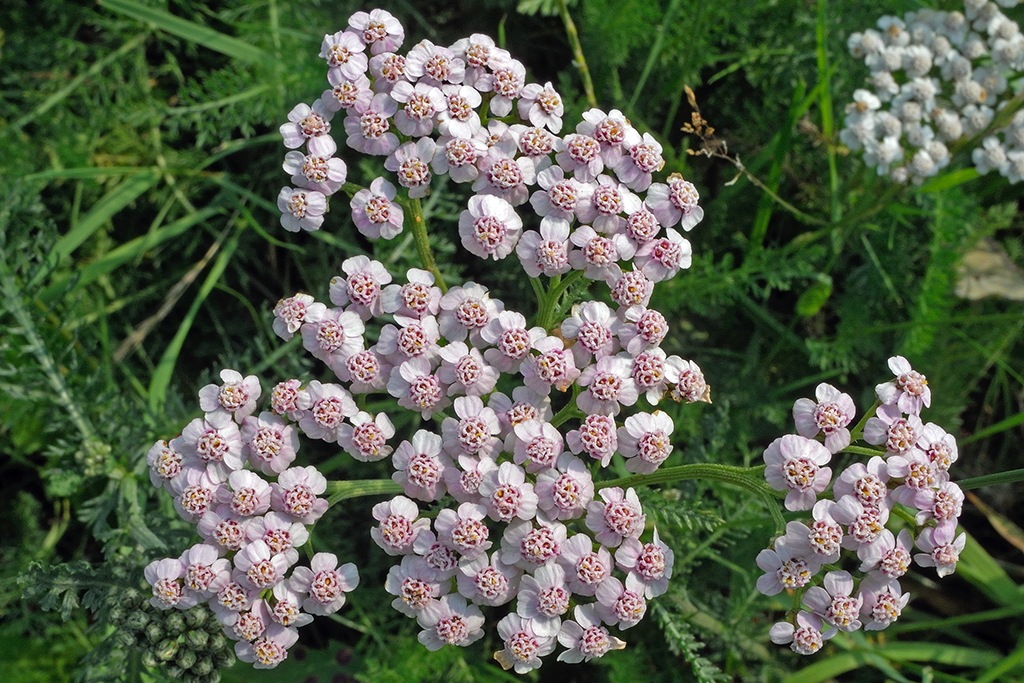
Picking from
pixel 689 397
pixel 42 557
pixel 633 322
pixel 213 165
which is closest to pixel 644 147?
pixel 633 322

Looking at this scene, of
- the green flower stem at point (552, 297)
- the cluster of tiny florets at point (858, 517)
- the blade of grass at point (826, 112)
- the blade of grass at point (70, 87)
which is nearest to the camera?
the cluster of tiny florets at point (858, 517)

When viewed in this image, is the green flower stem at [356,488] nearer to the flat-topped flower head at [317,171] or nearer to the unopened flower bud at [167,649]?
the unopened flower bud at [167,649]

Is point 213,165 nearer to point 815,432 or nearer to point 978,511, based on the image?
point 815,432

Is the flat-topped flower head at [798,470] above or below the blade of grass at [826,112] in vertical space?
below

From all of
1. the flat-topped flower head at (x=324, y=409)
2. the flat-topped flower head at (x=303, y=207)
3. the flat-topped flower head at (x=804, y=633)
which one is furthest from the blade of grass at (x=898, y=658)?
the flat-topped flower head at (x=303, y=207)

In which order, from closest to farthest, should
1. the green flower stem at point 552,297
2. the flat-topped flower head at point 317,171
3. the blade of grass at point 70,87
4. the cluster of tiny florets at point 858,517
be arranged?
the cluster of tiny florets at point 858,517
the green flower stem at point 552,297
the flat-topped flower head at point 317,171
the blade of grass at point 70,87

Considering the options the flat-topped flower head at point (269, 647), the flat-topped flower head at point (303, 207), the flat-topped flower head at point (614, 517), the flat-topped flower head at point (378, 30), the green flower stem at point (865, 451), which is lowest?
the flat-topped flower head at point (269, 647)
